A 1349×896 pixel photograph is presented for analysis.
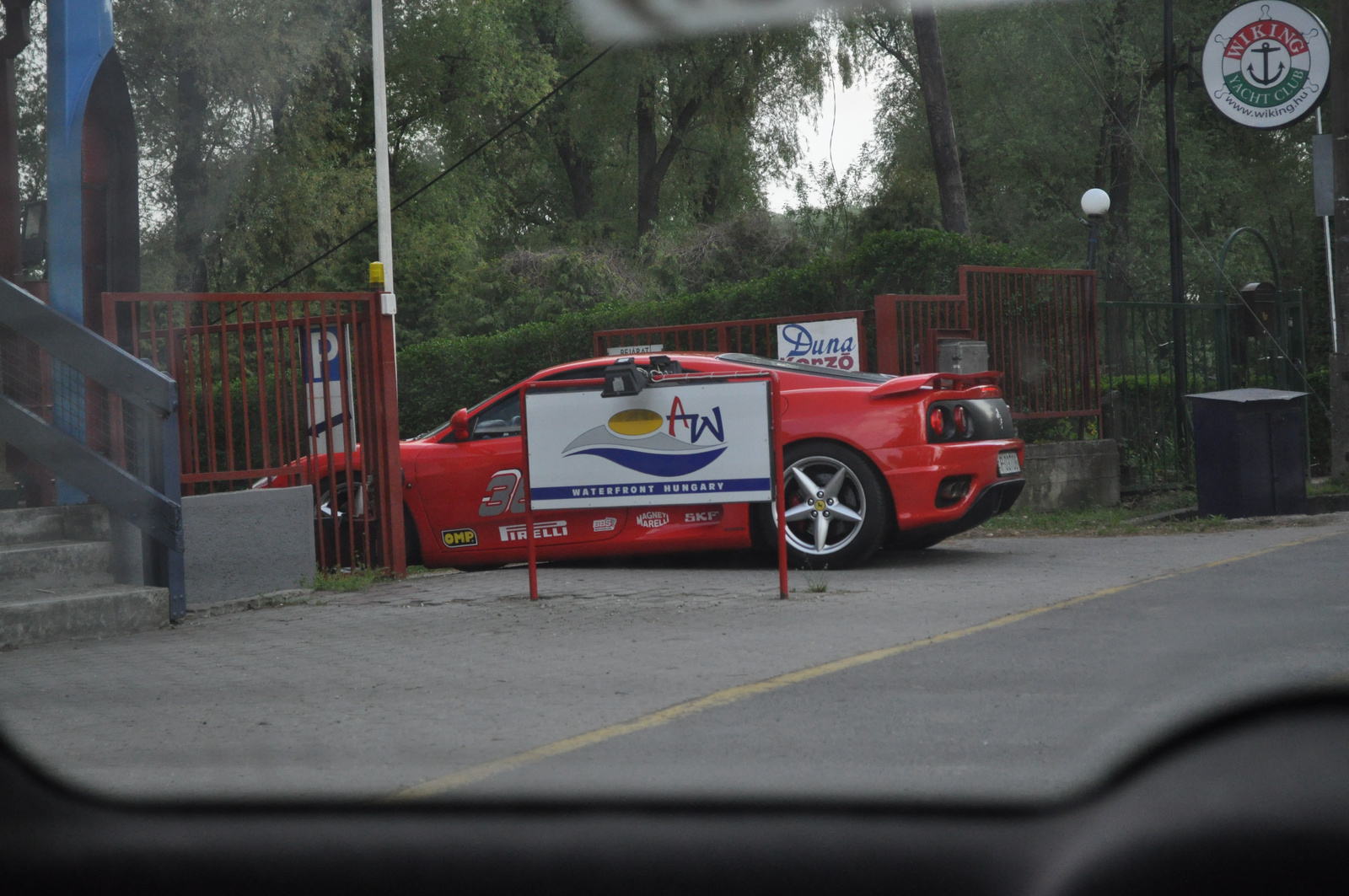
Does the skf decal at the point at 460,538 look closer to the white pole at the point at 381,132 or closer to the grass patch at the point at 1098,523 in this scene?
the grass patch at the point at 1098,523

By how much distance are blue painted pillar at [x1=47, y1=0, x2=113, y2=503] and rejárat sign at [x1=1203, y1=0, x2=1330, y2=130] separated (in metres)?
4.76

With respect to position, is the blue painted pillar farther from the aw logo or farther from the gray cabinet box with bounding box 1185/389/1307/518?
the gray cabinet box with bounding box 1185/389/1307/518

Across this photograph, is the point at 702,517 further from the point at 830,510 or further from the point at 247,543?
the point at 247,543

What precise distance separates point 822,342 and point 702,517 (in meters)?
4.39

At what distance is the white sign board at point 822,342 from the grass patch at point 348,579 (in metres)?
4.87

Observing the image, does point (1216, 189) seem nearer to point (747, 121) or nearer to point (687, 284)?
point (747, 121)

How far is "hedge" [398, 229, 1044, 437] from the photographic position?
1204cm

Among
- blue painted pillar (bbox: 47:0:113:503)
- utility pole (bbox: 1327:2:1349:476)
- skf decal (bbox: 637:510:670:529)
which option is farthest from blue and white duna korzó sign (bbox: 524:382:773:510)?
utility pole (bbox: 1327:2:1349:476)

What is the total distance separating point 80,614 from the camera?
Result: 5719 millimetres

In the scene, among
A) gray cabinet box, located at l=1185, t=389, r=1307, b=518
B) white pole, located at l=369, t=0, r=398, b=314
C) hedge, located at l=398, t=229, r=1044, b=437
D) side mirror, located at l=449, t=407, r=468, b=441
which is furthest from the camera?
white pole, located at l=369, t=0, r=398, b=314

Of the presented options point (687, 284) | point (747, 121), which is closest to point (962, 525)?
point (747, 121)

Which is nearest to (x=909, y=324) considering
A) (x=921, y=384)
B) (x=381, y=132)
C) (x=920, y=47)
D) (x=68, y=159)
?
(x=921, y=384)

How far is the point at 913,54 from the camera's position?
8.20 ft

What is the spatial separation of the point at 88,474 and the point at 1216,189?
929 cm
